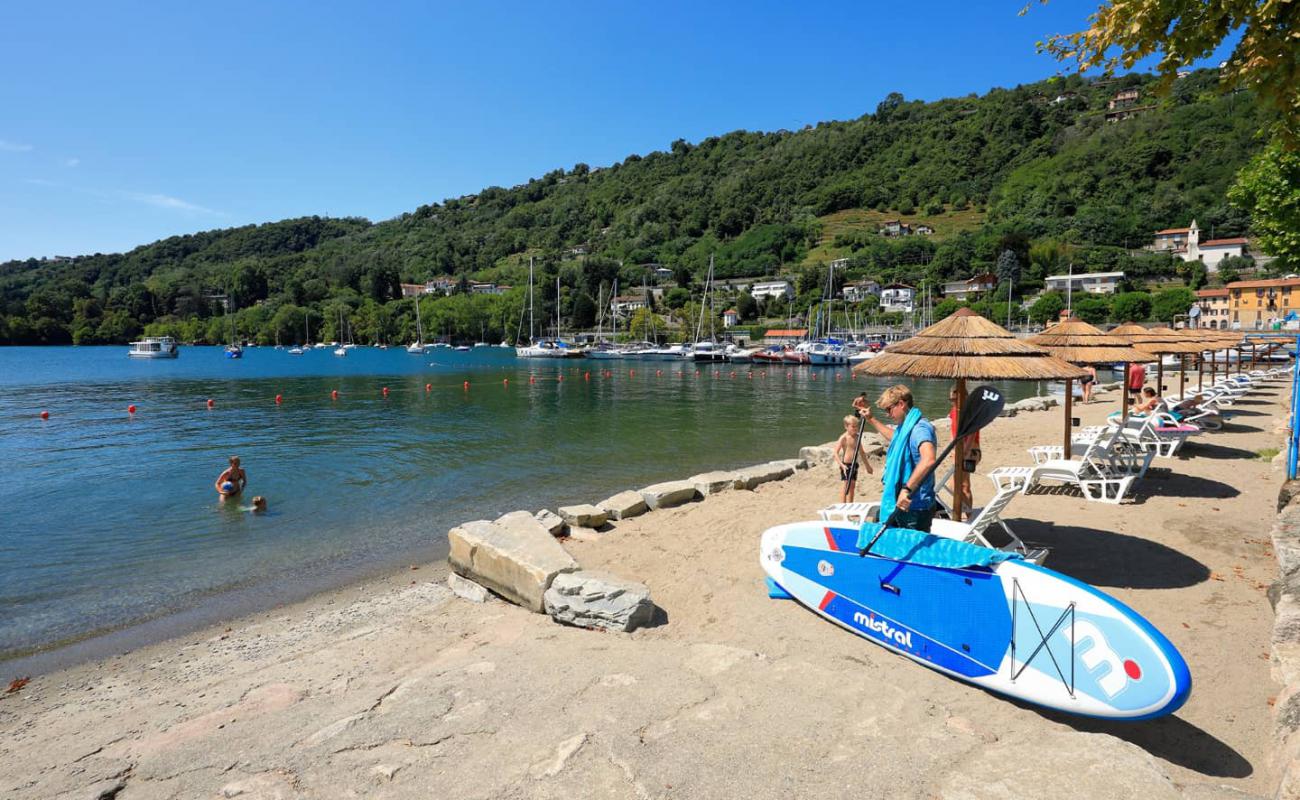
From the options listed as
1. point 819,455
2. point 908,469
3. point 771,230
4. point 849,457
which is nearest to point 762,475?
point 819,455

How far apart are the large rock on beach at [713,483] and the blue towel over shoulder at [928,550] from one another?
5.05 metres

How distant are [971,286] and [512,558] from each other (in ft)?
368

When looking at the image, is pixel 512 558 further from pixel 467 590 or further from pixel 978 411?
pixel 978 411

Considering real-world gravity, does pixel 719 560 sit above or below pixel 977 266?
below

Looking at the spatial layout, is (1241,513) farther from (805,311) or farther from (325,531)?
(805,311)

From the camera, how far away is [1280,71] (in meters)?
4.25

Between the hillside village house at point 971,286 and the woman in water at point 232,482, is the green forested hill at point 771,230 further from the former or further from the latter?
the woman in water at point 232,482

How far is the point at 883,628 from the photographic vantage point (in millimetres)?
4672

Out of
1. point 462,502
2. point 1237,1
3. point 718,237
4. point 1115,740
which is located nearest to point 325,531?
point 462,502

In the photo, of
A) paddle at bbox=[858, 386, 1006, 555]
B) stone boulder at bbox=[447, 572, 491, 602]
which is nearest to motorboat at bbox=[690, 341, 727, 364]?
stone boulder at bbox=[447, 572, 491, 602]

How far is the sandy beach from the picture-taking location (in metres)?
3.24

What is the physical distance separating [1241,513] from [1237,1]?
597cm

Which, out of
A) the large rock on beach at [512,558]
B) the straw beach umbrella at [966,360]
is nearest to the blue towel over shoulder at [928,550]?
the straw beach umbrella at [966,360]

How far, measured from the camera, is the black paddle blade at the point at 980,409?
515 cm
